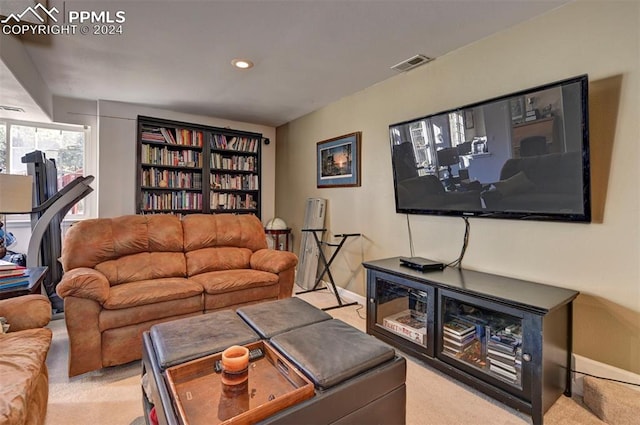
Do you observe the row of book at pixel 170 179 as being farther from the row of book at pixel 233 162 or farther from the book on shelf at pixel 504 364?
the book on shelf at pixel 504 364

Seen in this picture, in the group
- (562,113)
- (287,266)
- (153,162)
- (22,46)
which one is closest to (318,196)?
(287,266)

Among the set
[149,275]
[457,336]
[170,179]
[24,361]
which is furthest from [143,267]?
[457,336]

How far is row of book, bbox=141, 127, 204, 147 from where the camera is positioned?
398cm

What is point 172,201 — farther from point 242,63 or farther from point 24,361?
point 24,361

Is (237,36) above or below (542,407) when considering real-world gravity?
above

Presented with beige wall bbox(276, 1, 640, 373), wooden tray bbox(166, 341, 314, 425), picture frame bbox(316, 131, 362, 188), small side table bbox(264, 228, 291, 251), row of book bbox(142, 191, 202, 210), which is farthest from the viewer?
small side table bbox(264, 228, 291, 251)

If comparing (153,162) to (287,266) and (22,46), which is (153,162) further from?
(287,266)

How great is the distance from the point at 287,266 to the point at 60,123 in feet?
11.2

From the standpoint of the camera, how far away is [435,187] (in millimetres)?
2576

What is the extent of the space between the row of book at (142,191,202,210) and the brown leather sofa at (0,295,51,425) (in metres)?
2.41

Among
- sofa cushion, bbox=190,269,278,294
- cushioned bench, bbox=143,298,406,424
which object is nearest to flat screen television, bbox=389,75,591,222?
cushioned bench, bbox=143,298,406,424

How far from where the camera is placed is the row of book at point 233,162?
449cm

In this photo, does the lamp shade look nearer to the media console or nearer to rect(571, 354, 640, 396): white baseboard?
the media console
